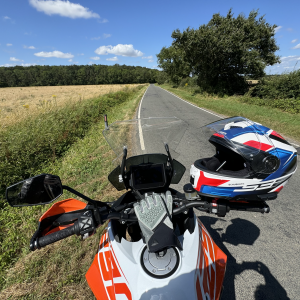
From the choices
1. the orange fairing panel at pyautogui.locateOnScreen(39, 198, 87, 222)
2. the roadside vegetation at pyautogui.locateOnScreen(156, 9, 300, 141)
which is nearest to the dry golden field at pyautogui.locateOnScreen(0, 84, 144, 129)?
the orange fairing panel at pyautogui.locateOnScreen(39, 198, 87, 222)

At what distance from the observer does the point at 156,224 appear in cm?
104

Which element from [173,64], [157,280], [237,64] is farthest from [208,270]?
[173,64]

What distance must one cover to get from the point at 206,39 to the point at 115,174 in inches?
757

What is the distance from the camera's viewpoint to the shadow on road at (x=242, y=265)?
188cm

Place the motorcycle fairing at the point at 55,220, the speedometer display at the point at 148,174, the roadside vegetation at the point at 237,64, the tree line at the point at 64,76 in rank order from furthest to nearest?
the tree line at the point at 64,76 → the roadside vegetation at the point at 237,64 → the speedometer display at the point at 148,174 → the motorcycle fairing at the point at 55,220

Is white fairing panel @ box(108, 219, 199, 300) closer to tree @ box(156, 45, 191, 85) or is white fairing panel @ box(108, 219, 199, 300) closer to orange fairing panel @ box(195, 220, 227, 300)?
orange fairing panel @ box(195, 220, 227, 300)

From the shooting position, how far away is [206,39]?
55.8 ft

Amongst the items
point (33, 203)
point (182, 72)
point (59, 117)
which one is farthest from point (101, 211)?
point (182, 72)

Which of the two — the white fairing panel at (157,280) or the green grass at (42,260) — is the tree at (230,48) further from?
the white fairing panel at (157,280)

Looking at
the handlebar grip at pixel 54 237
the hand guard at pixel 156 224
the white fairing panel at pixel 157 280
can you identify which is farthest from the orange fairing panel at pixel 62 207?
the hand guard at pixel 156 224

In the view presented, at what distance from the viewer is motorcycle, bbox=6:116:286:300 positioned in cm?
108

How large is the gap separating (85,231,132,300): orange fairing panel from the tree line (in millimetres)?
77573

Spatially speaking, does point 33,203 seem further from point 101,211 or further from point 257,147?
point 257,147

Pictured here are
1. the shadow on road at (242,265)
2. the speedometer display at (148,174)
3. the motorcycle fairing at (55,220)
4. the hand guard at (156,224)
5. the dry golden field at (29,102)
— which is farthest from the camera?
the dry golden field at (29,102)
